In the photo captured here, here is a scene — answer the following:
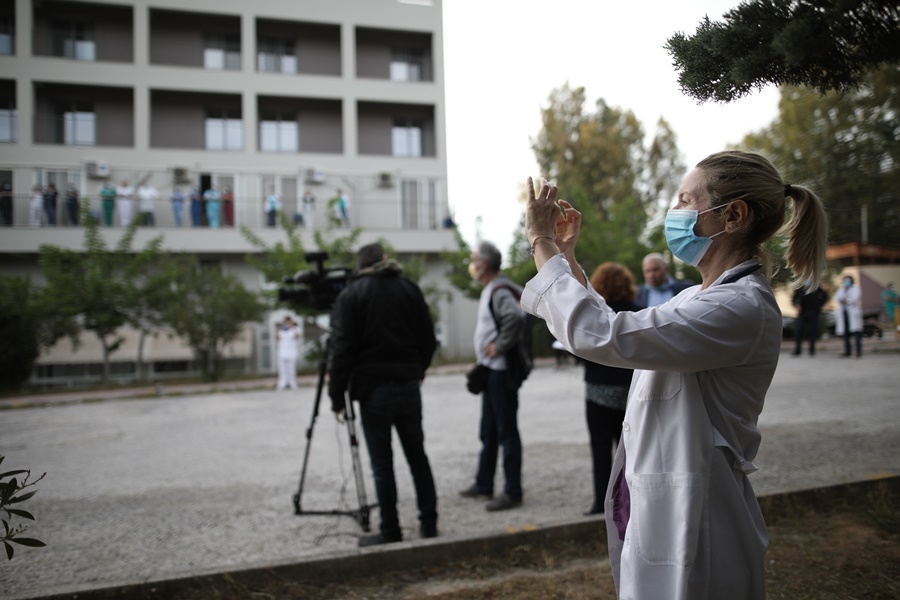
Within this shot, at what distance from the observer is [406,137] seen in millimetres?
29656

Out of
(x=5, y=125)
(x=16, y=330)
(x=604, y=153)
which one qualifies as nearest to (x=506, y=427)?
(x=5, y=125)

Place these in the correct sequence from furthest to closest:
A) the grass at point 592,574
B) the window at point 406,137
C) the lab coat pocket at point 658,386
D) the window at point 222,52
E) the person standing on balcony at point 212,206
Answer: the window at point 406,137
the window at point 222,52
the person standing on balcony at point 212,206
the grass at point 592,574
the lab coat pocket at point 658,386

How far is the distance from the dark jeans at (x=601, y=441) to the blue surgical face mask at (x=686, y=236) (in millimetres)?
3133

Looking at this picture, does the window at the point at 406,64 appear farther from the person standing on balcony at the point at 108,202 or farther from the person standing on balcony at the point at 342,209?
the person standing on balcony at the point at 108,202

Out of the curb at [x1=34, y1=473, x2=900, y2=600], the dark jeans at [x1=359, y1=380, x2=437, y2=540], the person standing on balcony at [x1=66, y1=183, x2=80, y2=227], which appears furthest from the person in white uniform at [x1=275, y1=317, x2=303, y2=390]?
the curb at [x1=34, y1=473, x2=900, y2=600]

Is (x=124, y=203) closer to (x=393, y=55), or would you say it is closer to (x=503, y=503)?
(x=393, y=55)

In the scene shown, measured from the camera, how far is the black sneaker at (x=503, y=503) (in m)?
5.45

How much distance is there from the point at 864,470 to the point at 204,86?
85.8 feet

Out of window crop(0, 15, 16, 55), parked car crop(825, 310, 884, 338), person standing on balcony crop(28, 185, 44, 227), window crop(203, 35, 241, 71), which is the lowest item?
parked car crop(825, 310, 884, 338)

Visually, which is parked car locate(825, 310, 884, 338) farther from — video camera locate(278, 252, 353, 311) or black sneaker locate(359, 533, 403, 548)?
black sneaker locate(359, 533, 403, 548)

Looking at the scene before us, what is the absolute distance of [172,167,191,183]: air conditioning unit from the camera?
83.5 feet

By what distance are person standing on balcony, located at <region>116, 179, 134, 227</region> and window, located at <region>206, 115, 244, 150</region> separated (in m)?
4.39

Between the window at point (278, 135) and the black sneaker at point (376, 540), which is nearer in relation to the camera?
the black sneaker at point (376, 540)

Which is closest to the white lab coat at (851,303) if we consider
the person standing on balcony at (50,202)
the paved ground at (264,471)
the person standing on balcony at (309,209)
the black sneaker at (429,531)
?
the paved ground at (264,471)
